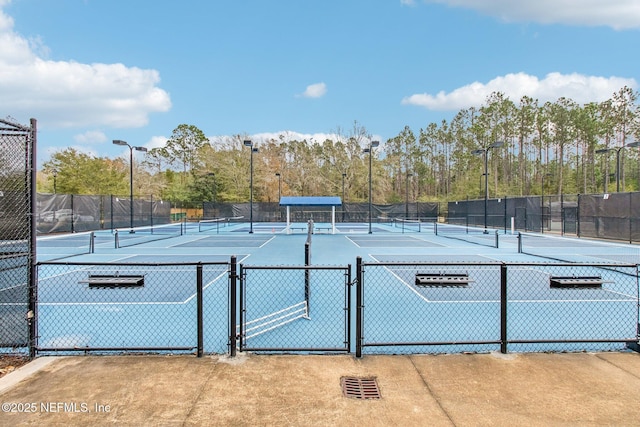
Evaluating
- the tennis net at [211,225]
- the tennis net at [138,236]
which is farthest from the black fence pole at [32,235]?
the tennis net at [211,225]

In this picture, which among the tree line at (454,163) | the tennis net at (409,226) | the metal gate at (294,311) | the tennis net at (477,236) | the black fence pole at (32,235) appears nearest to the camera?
the black fence pole at (32,235)

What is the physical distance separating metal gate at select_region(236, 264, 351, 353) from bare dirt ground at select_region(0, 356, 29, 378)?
2.30 m

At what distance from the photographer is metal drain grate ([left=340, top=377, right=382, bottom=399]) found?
11.3ft

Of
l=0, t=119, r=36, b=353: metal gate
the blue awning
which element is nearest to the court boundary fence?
l=0, t=119, r=36, b=353: metal gate

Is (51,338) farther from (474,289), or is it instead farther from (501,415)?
(474,289)

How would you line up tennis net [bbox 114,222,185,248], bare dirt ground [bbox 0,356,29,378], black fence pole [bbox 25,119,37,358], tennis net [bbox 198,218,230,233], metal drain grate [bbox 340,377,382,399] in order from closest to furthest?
metal drain grate [bbox 340,377,382,399], bare dirt ground [bbox 0,356,29,378], black fence pole [bbox 25,119,37,358], tennis net [bbox 114,222,185,248], tennis net [bbox 198,218,230,233]

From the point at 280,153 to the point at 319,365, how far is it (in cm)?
5336

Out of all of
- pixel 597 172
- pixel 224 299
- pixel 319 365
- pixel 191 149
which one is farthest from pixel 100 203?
pixel 597 172

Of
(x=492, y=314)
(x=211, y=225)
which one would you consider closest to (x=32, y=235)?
(x=492, y=314)

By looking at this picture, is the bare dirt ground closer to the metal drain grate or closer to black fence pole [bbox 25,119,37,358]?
black fence pole [bbox 25,119,37,358]

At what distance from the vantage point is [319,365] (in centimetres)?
408

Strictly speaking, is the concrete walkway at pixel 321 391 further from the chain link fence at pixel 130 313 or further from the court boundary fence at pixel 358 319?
the chain link fence at pixel 130 313

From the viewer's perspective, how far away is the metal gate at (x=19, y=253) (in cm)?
434

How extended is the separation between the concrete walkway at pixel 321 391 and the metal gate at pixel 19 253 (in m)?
0.52
